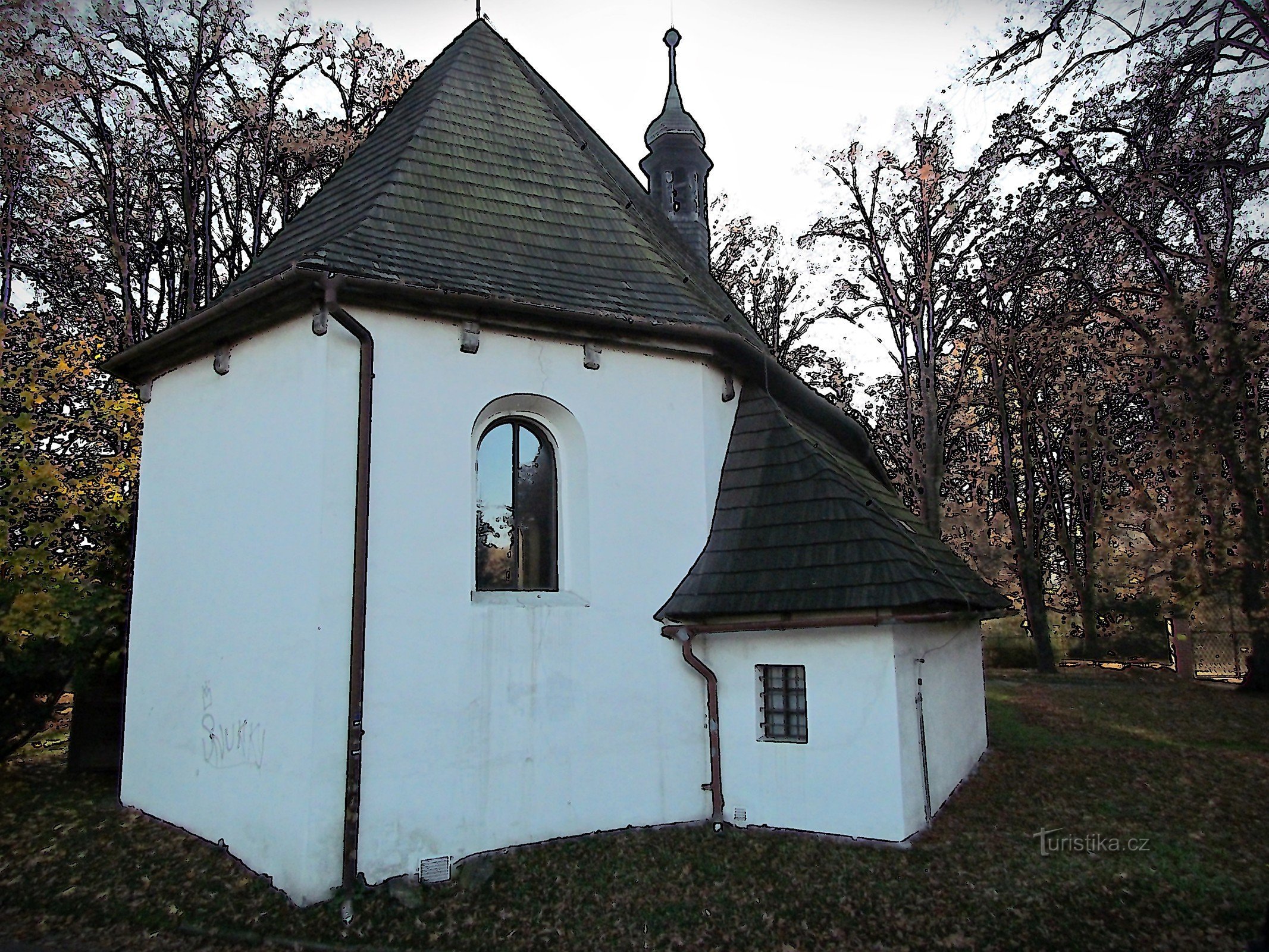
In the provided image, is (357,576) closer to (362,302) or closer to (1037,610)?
(362,302)

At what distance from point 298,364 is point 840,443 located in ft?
28.0

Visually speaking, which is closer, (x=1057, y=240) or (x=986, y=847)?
(x=986, y=847)

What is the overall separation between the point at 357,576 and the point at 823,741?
4085mm

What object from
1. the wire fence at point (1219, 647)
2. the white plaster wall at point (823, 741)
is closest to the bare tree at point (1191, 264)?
the wire fence at point (1219, 647)

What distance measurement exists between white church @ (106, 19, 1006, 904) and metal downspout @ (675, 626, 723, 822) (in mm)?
38

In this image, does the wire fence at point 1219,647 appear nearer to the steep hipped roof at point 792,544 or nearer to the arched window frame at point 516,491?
the steep hipped roof at point 792,544

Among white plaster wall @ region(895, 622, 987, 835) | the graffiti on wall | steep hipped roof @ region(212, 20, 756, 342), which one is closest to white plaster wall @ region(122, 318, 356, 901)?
the graffiti on wall

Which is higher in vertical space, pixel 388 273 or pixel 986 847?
pixel 388 273

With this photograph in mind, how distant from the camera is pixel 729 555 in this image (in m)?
8.17

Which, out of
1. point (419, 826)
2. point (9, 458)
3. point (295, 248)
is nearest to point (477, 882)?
point (419, 826)

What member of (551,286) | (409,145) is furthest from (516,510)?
(409,145)

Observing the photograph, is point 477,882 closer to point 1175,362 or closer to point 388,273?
point 388,273

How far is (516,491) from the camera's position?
7859mm

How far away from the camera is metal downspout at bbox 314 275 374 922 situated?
20.6 ft
